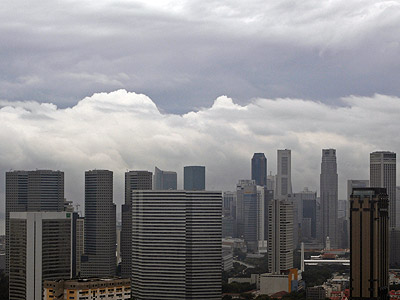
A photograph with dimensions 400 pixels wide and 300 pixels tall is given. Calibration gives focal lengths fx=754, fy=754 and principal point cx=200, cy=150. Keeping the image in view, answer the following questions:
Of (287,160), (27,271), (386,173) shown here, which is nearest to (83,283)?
(27,271)

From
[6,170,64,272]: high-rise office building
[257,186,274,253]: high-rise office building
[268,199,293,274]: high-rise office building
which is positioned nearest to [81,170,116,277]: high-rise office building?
[6,170,64,272]: high-rise office building

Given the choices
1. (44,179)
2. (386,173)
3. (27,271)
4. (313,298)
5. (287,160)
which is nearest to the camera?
(27,271)

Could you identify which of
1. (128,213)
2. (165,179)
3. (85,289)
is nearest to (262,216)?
(165,179)

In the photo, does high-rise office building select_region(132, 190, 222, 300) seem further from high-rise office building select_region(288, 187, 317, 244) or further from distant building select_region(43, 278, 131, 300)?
high-rise office building select_region(288, 187, 317, 244)

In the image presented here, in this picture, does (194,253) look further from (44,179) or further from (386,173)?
(386,173)

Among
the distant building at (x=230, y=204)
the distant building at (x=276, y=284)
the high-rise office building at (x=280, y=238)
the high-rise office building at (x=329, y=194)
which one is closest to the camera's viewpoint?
the distant building at (x=276, y=284)

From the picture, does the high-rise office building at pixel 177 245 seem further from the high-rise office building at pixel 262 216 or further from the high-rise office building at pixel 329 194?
the high-rise office building at pixel 329 194

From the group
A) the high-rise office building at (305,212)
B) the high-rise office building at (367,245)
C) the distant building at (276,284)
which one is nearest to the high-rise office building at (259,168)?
the high-rise office building at (305,212)
